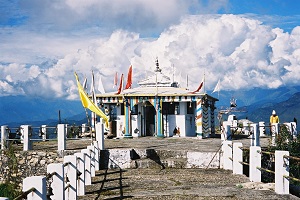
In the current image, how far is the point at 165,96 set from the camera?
27.4 meters

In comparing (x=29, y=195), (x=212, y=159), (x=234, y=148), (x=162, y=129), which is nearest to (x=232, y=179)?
(x=234, y=148)

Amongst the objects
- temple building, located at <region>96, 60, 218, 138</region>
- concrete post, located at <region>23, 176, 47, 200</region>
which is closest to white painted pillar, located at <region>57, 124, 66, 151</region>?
temple building, located at <region>96, 60, 218, 138</region>

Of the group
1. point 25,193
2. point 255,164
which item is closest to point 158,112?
point 255,164

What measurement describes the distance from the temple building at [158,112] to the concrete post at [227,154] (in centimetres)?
1089

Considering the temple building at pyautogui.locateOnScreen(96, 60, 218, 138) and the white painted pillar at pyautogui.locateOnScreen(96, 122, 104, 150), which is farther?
the temple building at pyautogui.locateOnScreen(96, 60, 218, 138)

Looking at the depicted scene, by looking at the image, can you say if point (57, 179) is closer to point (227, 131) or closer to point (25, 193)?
Answer: point (25, 193)

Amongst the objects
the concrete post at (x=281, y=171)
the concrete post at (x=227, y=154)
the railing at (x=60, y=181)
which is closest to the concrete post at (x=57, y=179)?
the railing at (x=60, y=181)

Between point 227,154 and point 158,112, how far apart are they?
1235 cm

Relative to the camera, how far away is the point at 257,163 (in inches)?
508

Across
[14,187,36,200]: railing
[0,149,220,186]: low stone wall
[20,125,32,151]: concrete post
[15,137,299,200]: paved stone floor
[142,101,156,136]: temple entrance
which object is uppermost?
[142,101,156,136]: temple entrance

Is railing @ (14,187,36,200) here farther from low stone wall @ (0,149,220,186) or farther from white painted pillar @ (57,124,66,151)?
white painted pillar @ (57,124,66,151)

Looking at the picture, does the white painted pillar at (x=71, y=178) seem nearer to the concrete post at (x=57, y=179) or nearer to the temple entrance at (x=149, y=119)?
the concrete post at (x=57, y=179)

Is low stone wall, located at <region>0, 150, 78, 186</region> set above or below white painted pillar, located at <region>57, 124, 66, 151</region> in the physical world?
below

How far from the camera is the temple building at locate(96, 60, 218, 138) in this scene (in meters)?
27.3
